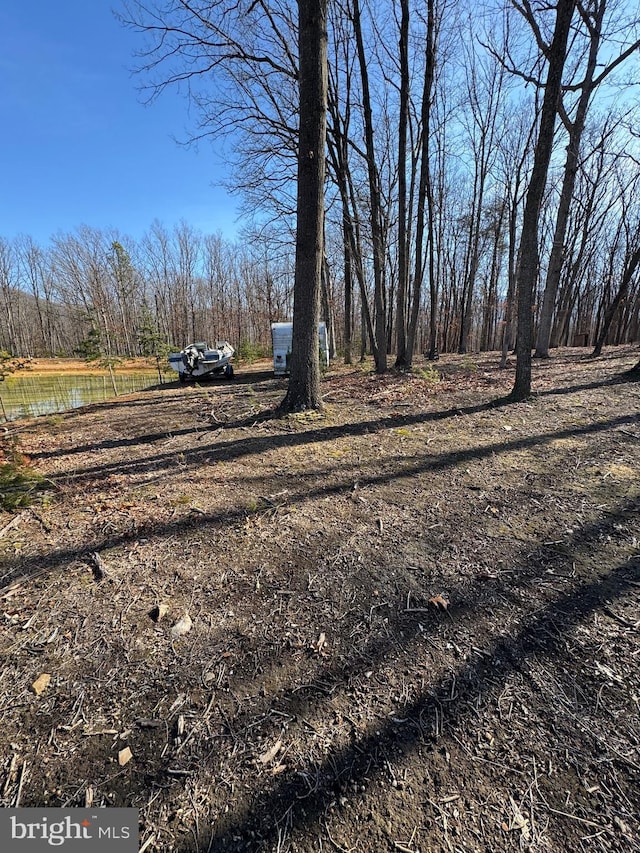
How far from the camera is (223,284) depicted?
3556 cm

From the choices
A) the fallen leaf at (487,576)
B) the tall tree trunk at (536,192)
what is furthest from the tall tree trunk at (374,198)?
the fallen leaf at (487,576)

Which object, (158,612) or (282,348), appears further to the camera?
(282,348)

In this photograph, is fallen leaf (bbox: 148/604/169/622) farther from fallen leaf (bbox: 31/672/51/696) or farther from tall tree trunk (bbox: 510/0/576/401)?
tall tree trunk (bbox: 510/0/576/401)

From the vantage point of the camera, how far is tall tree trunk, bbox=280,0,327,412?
4.83 m

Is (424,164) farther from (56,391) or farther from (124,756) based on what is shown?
(56,391)

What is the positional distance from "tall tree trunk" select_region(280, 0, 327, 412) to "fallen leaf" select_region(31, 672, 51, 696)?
4.25 meters

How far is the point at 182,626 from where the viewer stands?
1.92 metres

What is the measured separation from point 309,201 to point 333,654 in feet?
17.8

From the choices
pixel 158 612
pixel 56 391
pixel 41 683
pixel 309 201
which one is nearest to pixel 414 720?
pixel 158 612

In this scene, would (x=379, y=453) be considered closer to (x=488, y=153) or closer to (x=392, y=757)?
(x=392, y=757)

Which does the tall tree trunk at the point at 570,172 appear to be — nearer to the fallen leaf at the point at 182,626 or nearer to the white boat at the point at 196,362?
the white boat at the point at 196,362

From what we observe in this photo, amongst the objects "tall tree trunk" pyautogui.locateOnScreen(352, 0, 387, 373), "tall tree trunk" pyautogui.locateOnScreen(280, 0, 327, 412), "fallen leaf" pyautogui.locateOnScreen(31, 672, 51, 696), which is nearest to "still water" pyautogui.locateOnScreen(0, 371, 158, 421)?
"tall tree trunk" pyautogui.locateOnScreen(280, 0, 327, 412)

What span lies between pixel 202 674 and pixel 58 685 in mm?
629

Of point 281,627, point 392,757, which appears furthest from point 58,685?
point 392,757
